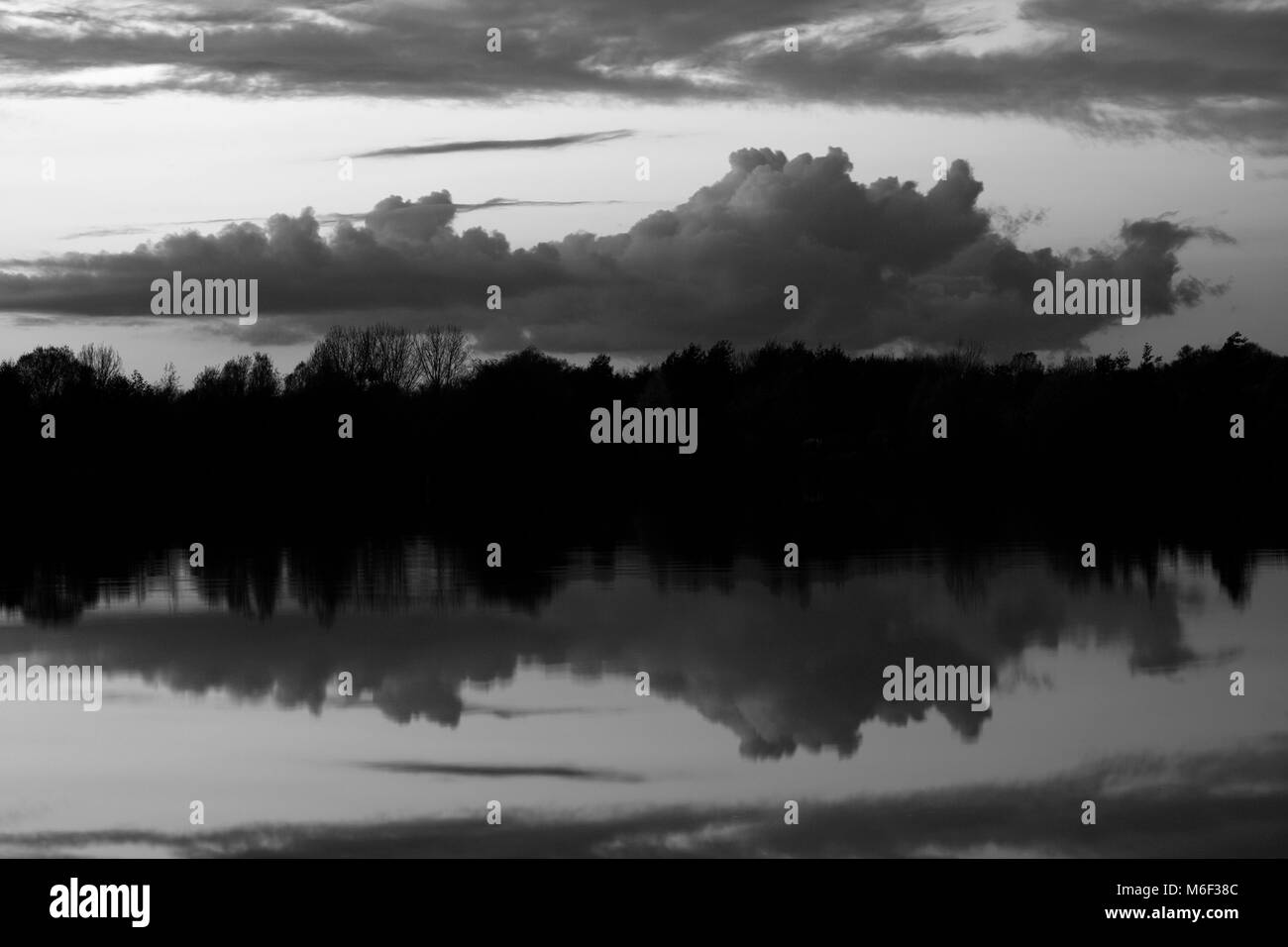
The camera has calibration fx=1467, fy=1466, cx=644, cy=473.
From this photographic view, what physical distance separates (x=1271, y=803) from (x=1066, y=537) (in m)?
25.5

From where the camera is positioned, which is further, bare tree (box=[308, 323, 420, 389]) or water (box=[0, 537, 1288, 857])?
bare tree (box=[308, 323, 420, 389])

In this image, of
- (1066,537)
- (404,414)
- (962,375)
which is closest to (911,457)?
(962,375)

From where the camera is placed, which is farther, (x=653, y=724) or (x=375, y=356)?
(x=375, y=356)

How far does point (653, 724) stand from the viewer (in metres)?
14.7

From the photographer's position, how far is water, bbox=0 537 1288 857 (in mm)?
11359

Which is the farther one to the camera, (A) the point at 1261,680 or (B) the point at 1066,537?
(B) the point at 1066,537

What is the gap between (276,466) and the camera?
8581 centimetres

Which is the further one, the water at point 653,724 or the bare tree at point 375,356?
the bare tree at point 375,356

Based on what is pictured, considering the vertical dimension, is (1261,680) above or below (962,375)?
below

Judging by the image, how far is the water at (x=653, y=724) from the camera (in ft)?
37.3

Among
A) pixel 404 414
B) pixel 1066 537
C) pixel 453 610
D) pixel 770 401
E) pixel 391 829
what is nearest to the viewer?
pixel 391 829

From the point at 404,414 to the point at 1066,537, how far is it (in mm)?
64585
